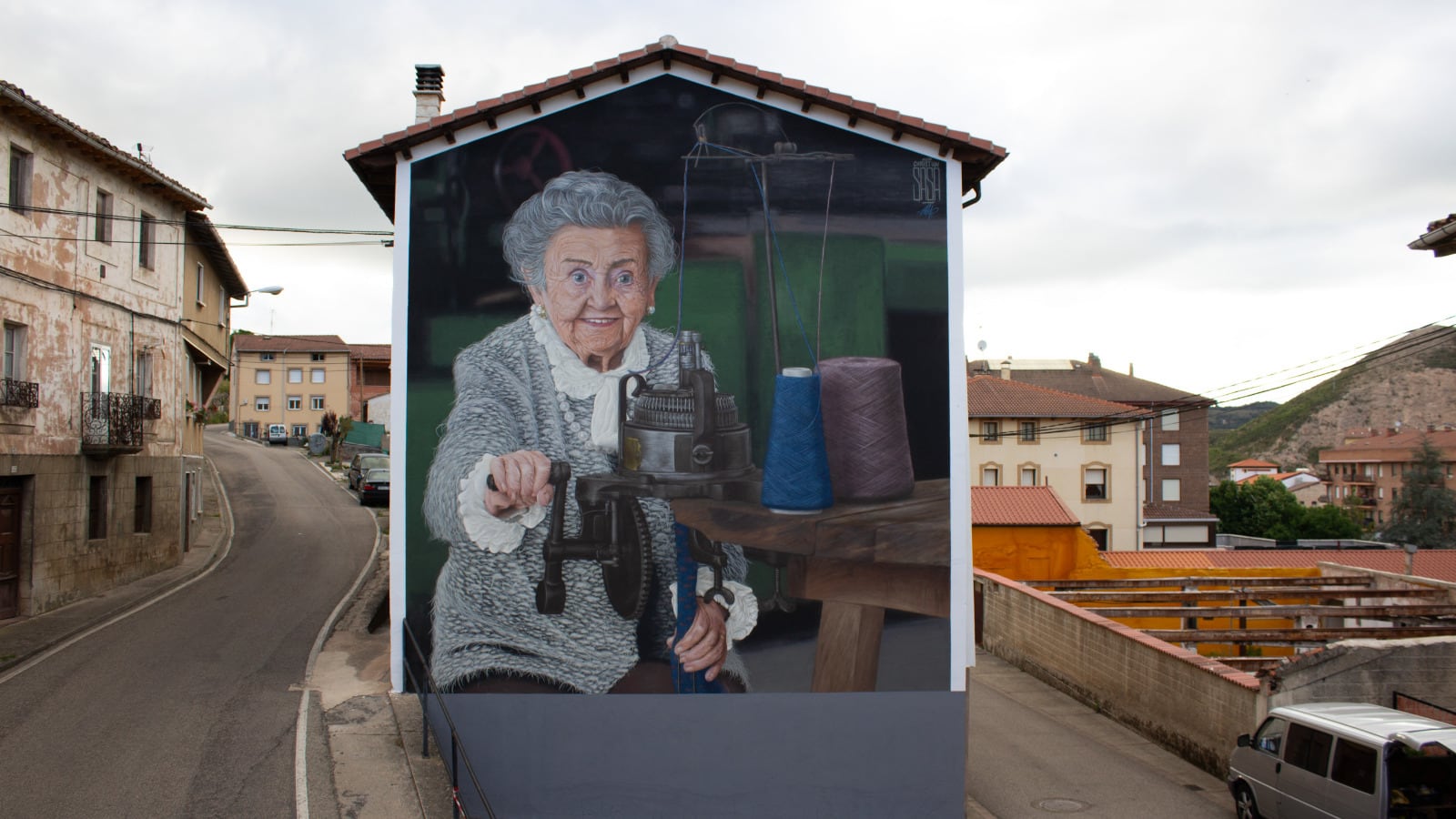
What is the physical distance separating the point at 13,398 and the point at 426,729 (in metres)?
11.3

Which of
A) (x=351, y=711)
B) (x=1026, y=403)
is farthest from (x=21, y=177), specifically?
(x=1026, y=403)

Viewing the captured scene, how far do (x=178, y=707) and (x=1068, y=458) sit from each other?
43856mm

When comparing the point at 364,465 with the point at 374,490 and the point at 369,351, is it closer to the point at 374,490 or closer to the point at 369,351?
the point at 374,490

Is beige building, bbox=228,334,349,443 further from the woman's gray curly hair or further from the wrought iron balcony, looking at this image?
the woman's gray curly hair

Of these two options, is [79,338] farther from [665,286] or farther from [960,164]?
[960,164]

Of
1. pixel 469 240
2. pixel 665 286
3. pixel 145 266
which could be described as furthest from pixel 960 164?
pixel 145 266

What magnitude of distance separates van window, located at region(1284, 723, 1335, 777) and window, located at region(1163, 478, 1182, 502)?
151 feet

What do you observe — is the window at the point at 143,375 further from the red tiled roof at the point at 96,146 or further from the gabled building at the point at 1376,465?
the gabled building at the point at 1376,465

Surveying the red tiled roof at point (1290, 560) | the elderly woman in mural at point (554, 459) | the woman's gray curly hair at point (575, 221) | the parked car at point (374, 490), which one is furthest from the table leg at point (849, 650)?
the parked car at point (374, 490)

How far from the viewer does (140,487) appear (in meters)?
22.7

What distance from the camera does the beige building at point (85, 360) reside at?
58.3 feet

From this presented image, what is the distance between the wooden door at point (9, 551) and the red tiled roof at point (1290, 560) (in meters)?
25.0

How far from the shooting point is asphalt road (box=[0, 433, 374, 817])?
31.7ft

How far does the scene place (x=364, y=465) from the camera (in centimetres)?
3669
